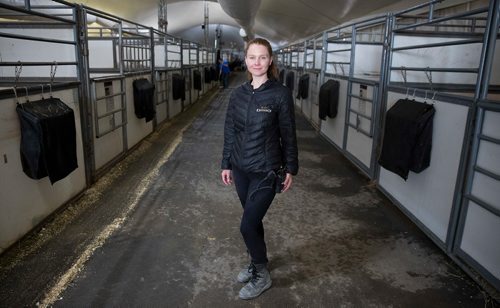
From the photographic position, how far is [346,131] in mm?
5562

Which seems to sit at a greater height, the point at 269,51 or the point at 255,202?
the point at 269,51

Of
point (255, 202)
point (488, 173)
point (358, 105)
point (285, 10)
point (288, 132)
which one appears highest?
point (285, 10)

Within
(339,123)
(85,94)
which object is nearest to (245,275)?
(85,94)

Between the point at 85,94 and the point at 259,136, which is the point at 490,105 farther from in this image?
the point at 85,94

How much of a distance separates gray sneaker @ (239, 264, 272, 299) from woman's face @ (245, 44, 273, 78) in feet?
3.69

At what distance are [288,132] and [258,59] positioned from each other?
424mm

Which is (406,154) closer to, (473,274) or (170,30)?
(473,274)

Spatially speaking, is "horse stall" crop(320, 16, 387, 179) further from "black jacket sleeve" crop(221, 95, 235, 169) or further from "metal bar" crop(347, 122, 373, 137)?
"black jacket sleeve" crop(221, 95, 235, 169)

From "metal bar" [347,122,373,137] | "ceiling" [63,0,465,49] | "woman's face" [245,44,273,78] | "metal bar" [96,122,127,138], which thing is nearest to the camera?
"woman's face" [245,44,273,78]

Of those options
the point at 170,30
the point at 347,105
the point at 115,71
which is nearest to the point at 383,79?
the point at 347,105

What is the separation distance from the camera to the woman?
2.08 metres

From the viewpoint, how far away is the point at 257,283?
228 cm

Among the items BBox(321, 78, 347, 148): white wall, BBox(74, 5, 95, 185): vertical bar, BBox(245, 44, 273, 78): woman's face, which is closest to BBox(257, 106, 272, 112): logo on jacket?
BBox(245, 44, 273, 78): woman's face

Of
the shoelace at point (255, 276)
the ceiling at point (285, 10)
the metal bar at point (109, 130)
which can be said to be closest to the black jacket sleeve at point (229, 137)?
the shoelace at point (255, 276)
